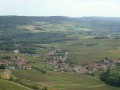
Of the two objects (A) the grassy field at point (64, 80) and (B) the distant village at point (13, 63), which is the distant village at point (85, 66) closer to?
(B) the distant village at point (13, 63)


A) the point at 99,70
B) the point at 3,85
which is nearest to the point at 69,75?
the point at 99,70

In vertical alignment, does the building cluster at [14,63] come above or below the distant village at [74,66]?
above

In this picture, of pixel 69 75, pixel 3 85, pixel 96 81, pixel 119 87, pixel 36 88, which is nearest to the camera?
pixel 3 85

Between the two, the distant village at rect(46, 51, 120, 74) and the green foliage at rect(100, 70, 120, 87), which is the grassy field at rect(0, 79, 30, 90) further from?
the distant village at rect(46, 51, 120, 74)

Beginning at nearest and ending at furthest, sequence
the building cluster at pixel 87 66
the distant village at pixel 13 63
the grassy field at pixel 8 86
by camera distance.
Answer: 1. the grassy field at pixel 8 86
2. the distant village at pixel 13 63
3. the building cluster at pixel 87 66

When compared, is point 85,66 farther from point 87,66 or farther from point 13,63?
point 13,63

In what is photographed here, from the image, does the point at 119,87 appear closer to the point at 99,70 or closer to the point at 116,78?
the point at 116,78

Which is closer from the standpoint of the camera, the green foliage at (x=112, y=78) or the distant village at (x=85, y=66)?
the green foliage at (x=112, y=78)

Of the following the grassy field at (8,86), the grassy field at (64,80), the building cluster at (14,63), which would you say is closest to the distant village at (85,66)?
the building cluster at (14,63)
